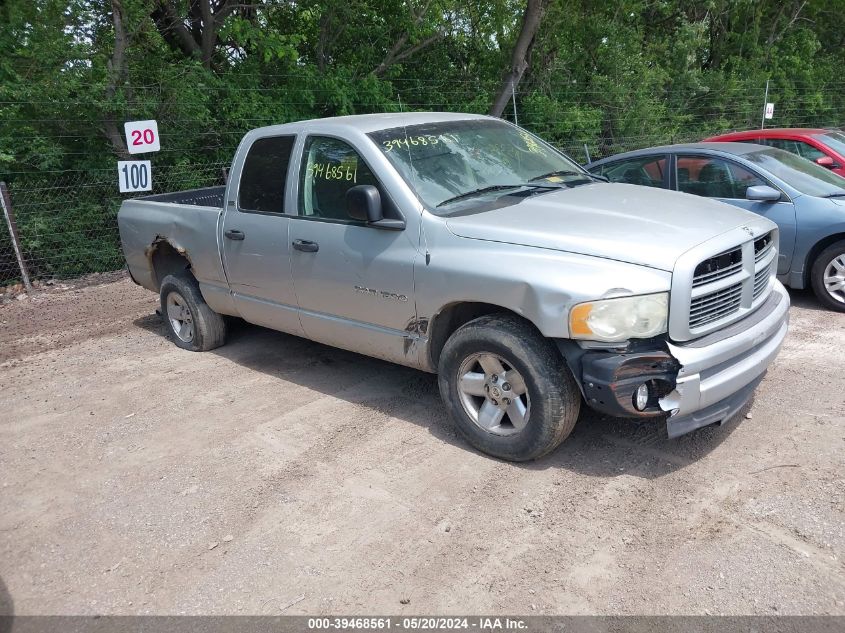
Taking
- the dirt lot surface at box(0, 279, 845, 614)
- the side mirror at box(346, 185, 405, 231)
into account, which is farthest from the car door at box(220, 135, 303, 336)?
the side mirror at box(346, 185, 405, 231)

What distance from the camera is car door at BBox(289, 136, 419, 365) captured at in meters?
4.60

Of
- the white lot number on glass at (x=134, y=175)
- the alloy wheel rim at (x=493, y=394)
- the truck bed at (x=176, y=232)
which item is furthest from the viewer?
the white lot number on glass at (x=134, y=175)

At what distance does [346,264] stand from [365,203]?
56cm

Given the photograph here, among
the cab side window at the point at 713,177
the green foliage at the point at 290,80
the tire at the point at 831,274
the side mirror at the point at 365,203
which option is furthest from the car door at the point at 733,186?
the green foliage at the point at 290,80

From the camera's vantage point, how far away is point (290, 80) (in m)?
11.8

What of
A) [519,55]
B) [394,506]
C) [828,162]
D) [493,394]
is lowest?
[394,506]

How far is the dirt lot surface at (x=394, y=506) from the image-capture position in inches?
127

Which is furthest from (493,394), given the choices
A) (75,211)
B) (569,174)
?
(75,211)

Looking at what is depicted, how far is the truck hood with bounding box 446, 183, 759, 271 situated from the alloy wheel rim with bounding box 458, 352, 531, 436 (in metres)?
0.72

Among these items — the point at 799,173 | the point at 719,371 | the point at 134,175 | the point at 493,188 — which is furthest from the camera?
the point at 134,175

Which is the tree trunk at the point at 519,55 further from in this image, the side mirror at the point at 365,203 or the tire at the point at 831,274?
the side mirror at the point at 365,203

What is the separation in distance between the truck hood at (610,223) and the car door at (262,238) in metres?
1.55

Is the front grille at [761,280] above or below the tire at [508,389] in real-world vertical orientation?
above

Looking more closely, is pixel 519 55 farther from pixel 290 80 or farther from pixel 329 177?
pixel 329 177
